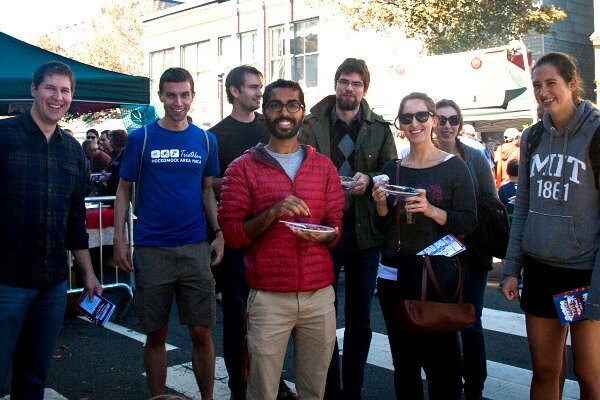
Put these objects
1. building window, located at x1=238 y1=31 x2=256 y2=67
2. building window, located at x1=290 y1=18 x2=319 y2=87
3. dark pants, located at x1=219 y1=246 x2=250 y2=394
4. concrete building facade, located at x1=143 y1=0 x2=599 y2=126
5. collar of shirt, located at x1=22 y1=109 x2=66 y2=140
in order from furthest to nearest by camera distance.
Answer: building window, located at x1=238 y1=31 x2=256 y2=67 → building window, located at x1=290 y1=18 x2=319 y2=87 → concrete building facade, located at x1=143 y1=0 x2=599 y2=126 → dark pants, located at x1=219 y1=246 x2=250 y2=394 → collar of shirt, located at x1=22 y1=109 x2=66 y2=140

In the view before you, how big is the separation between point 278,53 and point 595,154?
84.4ft

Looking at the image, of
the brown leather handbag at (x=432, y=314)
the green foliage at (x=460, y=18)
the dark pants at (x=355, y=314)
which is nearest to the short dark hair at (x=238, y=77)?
the dark pants at (x=355, y=314)

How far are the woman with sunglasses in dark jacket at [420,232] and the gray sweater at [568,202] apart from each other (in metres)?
0.43

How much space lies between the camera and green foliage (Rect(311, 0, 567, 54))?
60.7ft

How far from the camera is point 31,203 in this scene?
3.66 metres

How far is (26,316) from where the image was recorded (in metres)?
3.73

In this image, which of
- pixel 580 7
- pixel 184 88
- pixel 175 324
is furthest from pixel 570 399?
pixel 580 7

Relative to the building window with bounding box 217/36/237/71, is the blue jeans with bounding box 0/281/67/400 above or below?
below

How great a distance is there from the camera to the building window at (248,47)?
29.8 metres

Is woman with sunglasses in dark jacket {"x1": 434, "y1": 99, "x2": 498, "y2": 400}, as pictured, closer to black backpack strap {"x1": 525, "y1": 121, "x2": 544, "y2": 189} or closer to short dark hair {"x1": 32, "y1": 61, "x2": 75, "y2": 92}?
black backpack strap {"x1": 525, "y1": 121, "x2": 544, "y2": 189}

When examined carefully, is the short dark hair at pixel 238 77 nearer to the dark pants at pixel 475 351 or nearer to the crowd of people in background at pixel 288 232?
the crowd of people in background at pixel 288 232

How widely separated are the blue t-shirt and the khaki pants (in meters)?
1.03

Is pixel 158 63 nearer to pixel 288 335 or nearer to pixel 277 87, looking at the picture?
pixel 277 87

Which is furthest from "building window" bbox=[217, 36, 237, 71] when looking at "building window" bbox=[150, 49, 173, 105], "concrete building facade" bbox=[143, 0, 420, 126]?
"building window" bbox=[150, 49, 173, 105]
